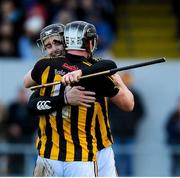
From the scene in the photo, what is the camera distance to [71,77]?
7730mm

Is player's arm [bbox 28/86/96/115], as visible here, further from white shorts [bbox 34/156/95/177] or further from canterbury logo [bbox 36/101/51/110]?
white shorts [bbox 34/156/95/177]

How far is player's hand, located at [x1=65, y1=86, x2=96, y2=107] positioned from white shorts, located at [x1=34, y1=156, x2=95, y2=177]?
0.48 metres

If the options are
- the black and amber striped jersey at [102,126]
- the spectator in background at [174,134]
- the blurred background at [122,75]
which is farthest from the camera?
the blurred background at [122,75]

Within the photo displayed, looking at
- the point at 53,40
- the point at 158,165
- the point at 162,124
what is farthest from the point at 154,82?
the point at 53,40

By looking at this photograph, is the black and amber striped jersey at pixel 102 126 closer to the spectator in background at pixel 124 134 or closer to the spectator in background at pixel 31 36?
the spectator in background at pixel 124 134

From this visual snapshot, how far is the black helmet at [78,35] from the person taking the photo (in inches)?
313

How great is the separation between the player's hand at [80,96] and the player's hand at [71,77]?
0.19 meters

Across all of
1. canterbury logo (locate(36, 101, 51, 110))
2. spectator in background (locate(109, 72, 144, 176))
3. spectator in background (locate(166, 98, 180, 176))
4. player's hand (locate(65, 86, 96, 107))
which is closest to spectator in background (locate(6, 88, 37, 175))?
spectator in background (locate(109, 72, 144, 176))

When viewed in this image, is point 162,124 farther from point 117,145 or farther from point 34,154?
point 34,154

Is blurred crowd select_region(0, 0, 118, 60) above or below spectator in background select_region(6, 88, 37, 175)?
above

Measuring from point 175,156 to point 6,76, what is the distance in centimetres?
301

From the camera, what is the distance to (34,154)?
13922 millimetres

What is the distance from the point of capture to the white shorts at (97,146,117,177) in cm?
826

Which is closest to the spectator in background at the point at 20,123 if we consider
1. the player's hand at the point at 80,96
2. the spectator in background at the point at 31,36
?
the spectator in background at the point at 31,36
